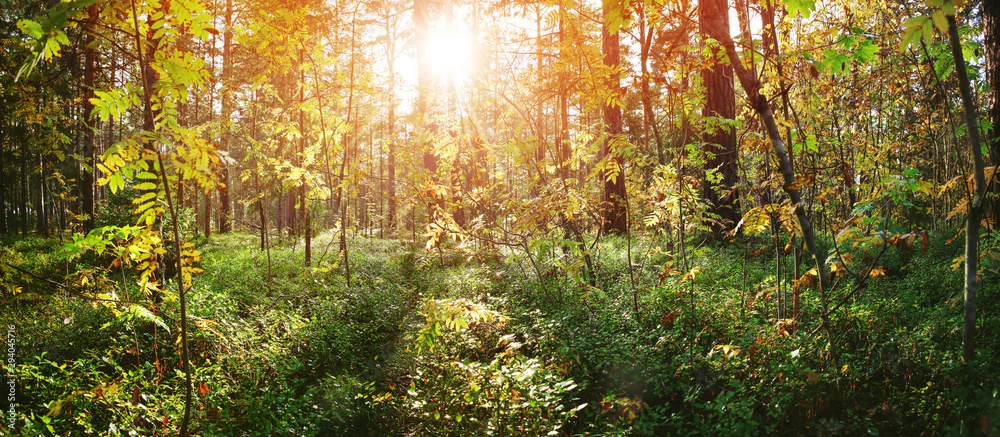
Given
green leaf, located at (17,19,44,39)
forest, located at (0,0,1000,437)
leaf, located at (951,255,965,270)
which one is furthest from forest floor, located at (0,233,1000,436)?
green leaf, located at (17,19,44,39)

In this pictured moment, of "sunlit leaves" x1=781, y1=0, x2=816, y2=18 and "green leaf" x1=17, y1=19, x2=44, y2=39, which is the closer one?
"green leaf" x1=17, y1=19, x2=44, y2=39

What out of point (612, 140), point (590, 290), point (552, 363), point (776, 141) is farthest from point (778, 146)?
point (552, 363)

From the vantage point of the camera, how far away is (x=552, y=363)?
13.1ft

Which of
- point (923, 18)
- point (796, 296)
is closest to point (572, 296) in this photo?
point (796, 296)

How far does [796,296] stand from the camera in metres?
3.31

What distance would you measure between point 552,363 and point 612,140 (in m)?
2.23

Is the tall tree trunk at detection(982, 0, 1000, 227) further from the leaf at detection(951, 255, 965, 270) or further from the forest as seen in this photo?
the leaf at detection(951, 255, 965, 270)

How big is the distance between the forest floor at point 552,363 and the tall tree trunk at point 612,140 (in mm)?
1137

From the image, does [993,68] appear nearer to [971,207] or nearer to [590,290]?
[971,207]

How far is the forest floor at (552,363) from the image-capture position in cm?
263

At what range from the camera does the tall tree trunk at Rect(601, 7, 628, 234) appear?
13.1 feet

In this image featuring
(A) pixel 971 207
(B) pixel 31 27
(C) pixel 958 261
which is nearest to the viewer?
(B) pixel 31 27

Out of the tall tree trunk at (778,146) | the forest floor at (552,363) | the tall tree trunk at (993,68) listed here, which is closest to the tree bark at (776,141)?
the tall tree trunk at (778,146)

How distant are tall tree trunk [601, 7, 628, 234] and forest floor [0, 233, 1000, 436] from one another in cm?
114
